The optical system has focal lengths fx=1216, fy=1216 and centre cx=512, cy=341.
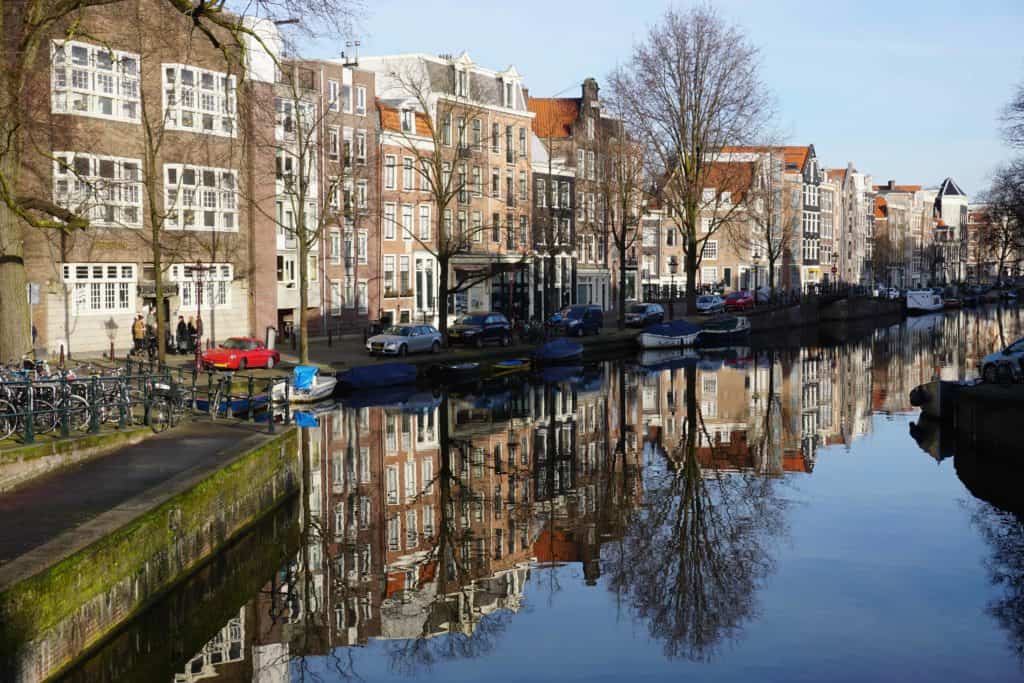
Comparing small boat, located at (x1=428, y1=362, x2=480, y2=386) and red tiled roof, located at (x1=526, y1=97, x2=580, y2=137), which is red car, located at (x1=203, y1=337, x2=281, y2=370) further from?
red tiled roof, located at (x1=526, y1=97, x2=580, y2=137)

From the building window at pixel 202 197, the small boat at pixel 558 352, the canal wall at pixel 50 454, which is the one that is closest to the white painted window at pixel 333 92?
the building window at pixel 202 197

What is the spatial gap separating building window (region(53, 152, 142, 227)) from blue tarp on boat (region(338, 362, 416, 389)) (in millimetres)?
10895

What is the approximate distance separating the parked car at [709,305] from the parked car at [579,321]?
19141 mm

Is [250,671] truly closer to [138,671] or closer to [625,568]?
[138,671]

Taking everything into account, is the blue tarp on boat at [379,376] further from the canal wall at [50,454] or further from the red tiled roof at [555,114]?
the red tiled roof at [555,114]

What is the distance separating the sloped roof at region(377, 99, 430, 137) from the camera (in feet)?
217

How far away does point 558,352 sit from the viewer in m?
59.5

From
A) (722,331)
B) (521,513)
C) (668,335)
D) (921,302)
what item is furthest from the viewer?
(921,302)

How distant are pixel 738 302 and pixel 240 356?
54976 millimetres

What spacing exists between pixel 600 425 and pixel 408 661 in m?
23.2

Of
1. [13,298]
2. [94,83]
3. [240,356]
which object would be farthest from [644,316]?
[13,298]

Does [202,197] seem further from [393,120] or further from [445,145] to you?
[445,145]

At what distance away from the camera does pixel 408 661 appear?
1700 cm

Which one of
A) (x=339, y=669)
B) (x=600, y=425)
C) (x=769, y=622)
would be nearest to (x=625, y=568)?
(x=769, y=622)
